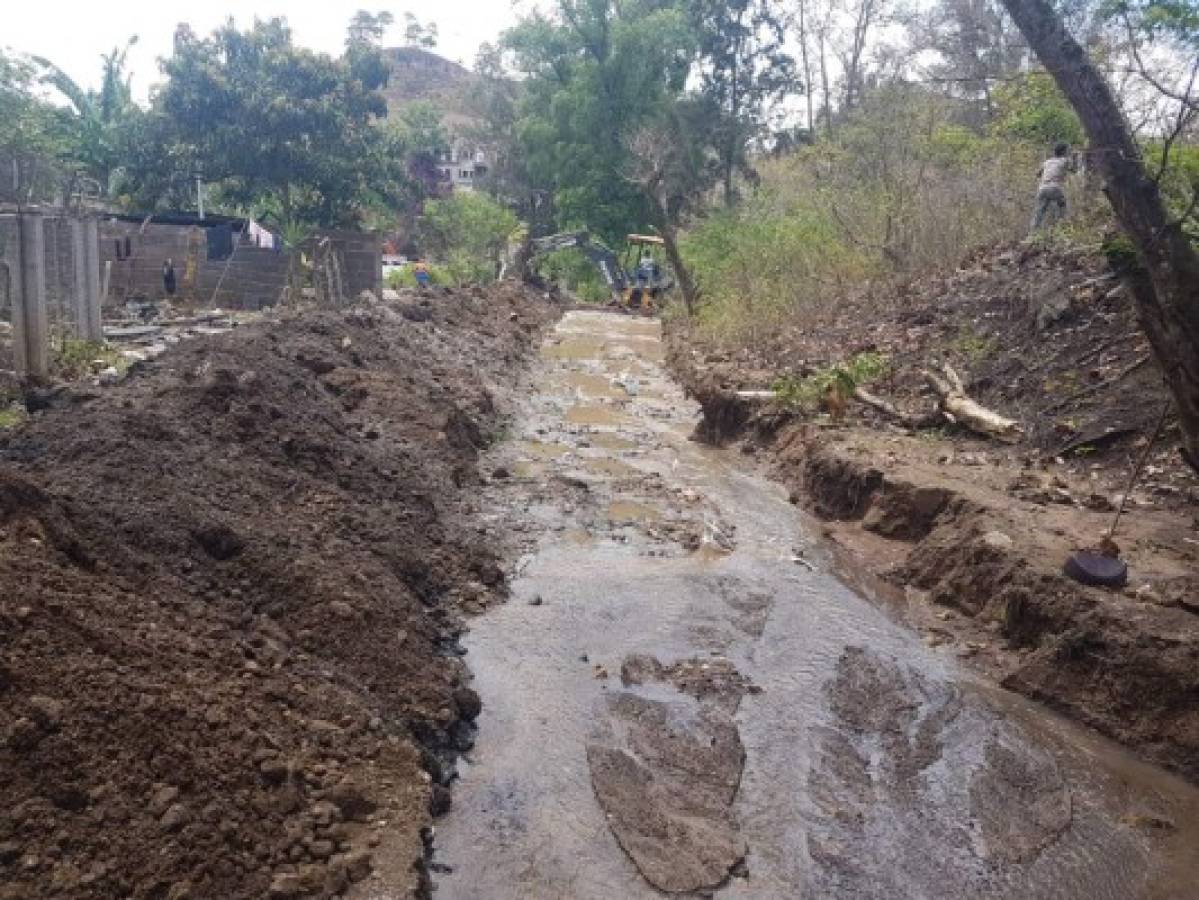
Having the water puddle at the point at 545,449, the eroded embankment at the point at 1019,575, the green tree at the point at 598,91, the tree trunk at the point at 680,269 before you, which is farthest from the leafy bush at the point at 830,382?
the green tree at the point at 598,91

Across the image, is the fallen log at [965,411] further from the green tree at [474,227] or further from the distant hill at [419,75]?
the distant hill at [419,75]

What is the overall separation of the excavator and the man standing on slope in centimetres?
1674

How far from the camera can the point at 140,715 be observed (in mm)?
3836

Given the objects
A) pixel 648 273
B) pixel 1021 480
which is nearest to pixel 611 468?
pixel 1021 480

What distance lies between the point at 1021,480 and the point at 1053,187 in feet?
23.3

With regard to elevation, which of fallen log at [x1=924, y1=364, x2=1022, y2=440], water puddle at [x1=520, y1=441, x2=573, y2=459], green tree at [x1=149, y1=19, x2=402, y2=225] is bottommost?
water puddle at [x1=520, y1=441, x2=573, y2=459]

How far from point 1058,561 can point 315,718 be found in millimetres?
5161

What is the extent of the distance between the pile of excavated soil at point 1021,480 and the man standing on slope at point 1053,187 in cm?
67

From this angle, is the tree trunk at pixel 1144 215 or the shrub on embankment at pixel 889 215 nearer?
the tree trunk at pixel 1144 215

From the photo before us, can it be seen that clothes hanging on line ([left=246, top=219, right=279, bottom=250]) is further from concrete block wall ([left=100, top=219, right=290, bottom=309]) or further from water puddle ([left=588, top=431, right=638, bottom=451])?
water puddle ([left=588, top=431, right=638, bottom=451])

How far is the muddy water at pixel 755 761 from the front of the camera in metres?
4.39

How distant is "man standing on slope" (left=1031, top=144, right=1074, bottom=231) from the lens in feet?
44.2

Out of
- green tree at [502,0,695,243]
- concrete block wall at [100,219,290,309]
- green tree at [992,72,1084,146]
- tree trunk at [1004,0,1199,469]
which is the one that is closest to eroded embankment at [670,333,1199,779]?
tree trunk at [1004,0,1199,469]

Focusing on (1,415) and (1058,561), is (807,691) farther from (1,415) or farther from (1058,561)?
(1,415)
